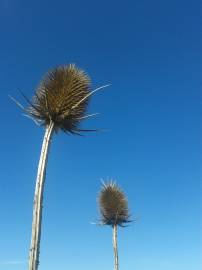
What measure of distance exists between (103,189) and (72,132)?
19712 mm

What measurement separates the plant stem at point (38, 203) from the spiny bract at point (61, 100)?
0.47 m

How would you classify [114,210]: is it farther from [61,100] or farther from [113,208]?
[61,100]

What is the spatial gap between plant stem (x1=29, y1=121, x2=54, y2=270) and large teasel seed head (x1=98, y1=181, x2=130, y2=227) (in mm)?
18919

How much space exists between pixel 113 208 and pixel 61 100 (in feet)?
62.7

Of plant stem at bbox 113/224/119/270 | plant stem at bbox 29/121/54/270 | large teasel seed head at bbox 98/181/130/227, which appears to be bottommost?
plant stem at bbox 29/121/54/270

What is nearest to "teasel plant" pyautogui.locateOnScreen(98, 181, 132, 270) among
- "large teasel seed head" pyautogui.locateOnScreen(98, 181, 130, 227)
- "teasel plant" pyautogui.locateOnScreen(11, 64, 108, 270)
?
"large teasel seed head" pyautogui.locateOnScreen(98, 181, 130, 227)

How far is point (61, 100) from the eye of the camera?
52.5 feet

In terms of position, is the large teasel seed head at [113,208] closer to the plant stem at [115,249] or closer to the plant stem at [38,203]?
the plant stem at [115,249]

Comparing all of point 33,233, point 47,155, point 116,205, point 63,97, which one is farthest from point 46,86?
point 116,205

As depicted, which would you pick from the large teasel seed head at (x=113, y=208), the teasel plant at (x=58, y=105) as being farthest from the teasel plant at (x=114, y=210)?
the teasel plant at (x=58, y=105)

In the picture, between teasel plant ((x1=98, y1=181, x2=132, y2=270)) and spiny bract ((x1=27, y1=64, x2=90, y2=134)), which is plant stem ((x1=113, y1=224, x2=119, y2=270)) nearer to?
teasel plant ((x1=98, y1=181, x2=132, y2=270))

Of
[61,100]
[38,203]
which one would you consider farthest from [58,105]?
[38,203]

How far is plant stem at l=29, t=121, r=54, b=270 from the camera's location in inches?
500

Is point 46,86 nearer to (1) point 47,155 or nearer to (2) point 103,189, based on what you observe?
(1) point 47,155
